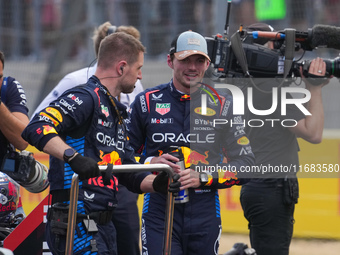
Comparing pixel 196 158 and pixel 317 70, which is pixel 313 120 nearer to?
pixel 317 70

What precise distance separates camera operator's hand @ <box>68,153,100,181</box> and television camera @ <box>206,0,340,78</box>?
1739 millimetres

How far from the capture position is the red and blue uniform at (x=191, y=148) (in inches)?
170

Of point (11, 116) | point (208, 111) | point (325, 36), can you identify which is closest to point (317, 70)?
point (325, 36)

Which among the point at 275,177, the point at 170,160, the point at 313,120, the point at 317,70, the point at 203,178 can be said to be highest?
the point at 317,70

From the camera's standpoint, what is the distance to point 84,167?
3408 mm

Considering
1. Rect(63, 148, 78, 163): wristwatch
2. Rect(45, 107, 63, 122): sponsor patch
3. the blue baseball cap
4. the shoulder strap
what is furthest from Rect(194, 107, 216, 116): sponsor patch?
the shoulder strap

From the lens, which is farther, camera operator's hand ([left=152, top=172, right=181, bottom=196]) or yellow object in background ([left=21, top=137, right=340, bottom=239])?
yellow object in background ([left=21, top=137, right=340, bottom=239])

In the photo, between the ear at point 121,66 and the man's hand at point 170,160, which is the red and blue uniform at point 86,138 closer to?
the ear at point 121,66

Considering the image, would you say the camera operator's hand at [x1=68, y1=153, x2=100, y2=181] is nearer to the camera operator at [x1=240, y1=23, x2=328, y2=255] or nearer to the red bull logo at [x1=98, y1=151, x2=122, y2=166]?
the red bull logo at [x1=98, y1=151, x2=122, y2=166]

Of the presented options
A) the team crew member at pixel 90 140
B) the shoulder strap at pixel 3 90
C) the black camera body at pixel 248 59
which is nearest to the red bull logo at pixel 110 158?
the team crew member at pixel 90 140

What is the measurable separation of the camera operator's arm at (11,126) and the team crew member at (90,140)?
931mm

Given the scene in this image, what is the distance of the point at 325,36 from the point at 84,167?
7.09ft

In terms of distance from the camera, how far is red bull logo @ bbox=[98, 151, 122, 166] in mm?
3878

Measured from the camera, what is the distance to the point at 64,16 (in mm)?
9602
